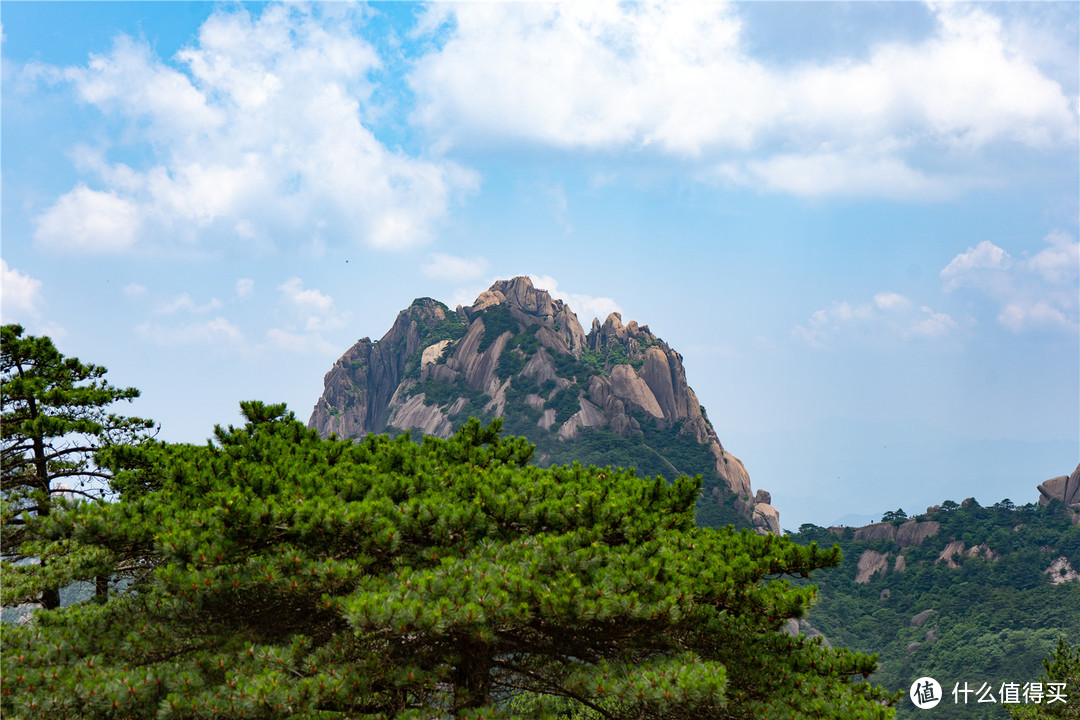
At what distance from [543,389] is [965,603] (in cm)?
4943

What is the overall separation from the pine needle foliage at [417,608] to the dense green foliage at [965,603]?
46650mm

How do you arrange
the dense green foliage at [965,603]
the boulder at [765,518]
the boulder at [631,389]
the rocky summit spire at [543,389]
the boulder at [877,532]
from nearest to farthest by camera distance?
the dense green foliage at [965,603] → the boulder at [877,532] → the boulder at [765,518] → the rocky summit spire at [543,389] → the boulder at [631,389]

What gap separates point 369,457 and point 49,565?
394 centimetres

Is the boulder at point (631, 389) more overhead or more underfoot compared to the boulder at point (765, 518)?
more overhead

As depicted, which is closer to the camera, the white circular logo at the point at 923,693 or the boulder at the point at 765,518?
the white circular logo at the point at 923,693

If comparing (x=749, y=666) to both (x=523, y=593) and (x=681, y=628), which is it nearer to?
(x=681, y=628)

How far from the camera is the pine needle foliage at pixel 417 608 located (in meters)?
5.68

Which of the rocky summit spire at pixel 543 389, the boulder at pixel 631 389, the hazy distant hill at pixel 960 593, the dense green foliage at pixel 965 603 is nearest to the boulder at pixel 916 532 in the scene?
the hazy distant hill at pixel 960 593

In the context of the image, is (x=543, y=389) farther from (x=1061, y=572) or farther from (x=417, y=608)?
(x=417, y=608)


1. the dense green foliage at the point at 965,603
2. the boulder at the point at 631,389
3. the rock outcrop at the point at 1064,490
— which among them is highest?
the boulder at the point at 631,389

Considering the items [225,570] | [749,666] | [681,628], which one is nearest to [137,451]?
[225,570]

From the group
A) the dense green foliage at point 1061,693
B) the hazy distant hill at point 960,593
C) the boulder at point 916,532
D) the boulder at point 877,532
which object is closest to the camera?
the dense green foliage at point 1061,693

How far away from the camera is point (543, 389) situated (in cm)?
9175

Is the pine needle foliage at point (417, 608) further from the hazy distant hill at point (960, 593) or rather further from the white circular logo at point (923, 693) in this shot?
the hazy distant hill at point (960, 593)
